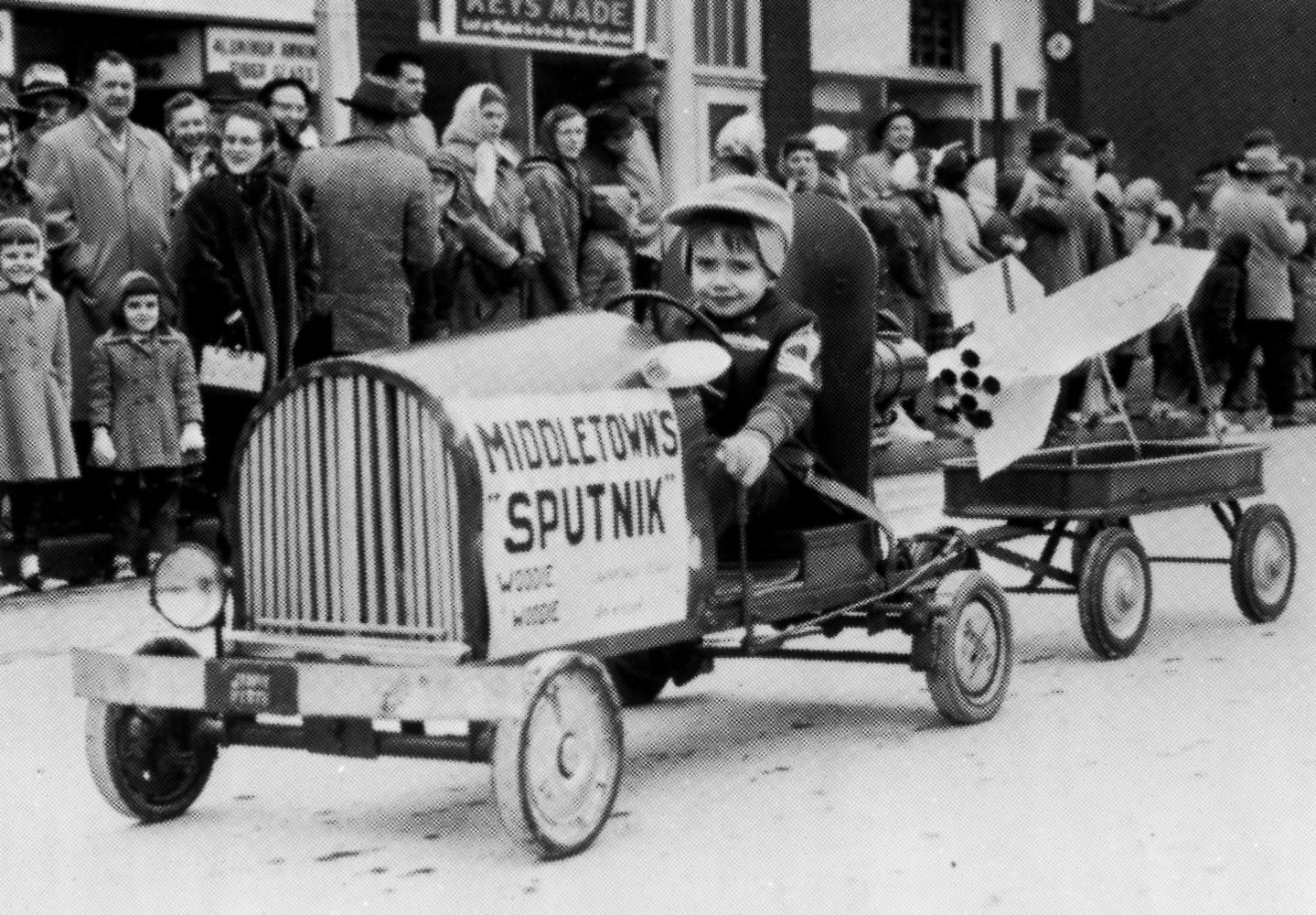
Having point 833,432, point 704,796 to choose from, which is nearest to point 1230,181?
point 833,432

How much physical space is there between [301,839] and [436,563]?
0.90 metres

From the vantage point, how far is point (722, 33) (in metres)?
22.2

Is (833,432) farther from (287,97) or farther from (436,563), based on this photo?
(287,97)

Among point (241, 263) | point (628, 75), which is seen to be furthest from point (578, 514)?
point (628, 75)

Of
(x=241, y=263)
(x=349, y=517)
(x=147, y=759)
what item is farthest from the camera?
(x=241, y=263)

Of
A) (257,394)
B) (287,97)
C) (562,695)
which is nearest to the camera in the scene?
(562,695)

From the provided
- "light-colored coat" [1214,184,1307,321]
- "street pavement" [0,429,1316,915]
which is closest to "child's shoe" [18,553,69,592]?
"street pavement" [0,429,1316,915]

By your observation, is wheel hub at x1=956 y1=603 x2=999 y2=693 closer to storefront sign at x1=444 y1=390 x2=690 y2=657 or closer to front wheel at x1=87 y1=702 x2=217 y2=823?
storefront sign at x1=444 y1=390 x2=690 y2=657

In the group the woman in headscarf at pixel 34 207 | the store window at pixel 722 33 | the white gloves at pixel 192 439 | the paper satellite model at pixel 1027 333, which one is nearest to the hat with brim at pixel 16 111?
the woman in headscarf at pixel 34 207

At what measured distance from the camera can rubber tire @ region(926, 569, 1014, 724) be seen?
287 inches

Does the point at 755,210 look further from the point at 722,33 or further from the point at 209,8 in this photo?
the point at 722,33

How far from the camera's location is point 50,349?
1102cm

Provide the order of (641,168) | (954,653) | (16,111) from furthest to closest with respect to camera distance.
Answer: (641,168)
(16,111)
(954,653)

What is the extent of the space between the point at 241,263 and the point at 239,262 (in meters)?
0.02
